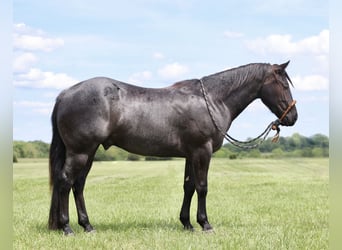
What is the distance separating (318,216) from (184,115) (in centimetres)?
395

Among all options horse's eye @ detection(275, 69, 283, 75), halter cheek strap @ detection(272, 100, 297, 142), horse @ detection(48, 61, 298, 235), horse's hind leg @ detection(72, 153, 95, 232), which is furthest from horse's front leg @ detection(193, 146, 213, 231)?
horse's eye @ detection(275, 69, 283, 75)

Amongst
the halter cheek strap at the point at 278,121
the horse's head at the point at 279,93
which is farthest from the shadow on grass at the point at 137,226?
the horse's head at the point at 279,93

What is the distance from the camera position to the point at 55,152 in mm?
7398

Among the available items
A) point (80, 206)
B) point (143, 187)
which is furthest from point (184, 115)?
point (143, 187)

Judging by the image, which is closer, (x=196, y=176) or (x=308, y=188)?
(x=196, y=176)

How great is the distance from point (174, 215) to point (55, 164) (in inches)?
108

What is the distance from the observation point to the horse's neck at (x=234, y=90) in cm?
775

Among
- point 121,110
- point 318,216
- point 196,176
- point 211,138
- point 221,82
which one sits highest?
point 221,82

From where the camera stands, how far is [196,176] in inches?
290

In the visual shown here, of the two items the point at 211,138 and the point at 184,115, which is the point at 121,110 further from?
the point at 211,138

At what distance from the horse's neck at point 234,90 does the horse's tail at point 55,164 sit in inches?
110

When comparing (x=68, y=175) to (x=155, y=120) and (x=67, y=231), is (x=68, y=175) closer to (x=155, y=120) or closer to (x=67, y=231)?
(x=67, y=231)

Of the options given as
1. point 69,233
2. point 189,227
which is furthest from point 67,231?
point 189,227

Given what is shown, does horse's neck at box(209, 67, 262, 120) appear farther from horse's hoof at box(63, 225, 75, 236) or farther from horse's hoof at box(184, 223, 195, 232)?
horse's hoof at box(63, 225, 75, 236)
